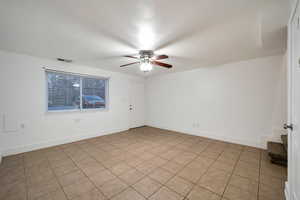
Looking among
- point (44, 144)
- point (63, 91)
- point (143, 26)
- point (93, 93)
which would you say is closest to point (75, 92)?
point (63, 91)

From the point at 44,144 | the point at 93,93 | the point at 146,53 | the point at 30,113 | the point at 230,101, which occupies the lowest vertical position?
the point at 44,144

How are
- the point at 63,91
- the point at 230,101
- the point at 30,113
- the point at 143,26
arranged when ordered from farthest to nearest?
the point at 63,91 < the point at 230,101 < the point at 30,113 < the point at 143,26

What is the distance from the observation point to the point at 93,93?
4059 millimetres

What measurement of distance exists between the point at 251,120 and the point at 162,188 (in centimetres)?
283

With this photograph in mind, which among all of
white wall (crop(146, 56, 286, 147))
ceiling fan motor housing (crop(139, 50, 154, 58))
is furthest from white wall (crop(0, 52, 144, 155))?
white wall (crop(146, 56, 286, 147))

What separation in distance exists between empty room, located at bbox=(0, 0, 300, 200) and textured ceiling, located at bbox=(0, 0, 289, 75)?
15mm

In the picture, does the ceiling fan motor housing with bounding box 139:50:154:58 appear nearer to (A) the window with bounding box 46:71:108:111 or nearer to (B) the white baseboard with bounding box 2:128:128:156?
(A) the window with bounding box 46:71:108:111

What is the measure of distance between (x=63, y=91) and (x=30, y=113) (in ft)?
2.96

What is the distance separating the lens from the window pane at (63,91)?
3.23 meters

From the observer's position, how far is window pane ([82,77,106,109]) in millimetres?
3852

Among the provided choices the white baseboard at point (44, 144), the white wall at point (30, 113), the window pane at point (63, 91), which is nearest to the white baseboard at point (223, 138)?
the white baseboard at point (44, 144)

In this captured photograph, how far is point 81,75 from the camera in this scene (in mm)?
3645

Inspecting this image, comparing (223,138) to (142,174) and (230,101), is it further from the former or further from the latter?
(142,174)

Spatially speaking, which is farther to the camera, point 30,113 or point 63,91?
point 63,91
